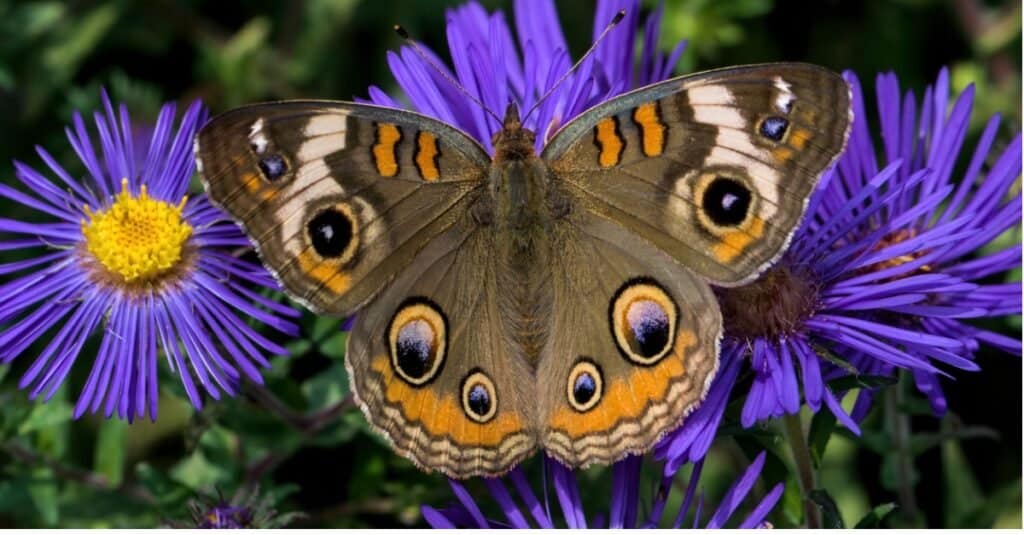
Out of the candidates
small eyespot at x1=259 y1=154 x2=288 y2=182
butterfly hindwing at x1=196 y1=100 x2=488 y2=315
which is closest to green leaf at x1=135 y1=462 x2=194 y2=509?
butterfly hindwing at x1=196 y1=100 x2=488 y2=315

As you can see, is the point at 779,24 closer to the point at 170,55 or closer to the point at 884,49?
the point at 884,49

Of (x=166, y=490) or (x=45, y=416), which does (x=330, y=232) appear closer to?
(x=166, y=490)

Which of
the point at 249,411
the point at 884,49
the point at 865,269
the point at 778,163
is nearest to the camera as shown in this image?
Answer: the point at 778,163

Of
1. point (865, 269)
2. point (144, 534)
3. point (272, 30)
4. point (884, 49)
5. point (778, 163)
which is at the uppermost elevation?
point (272, 30)

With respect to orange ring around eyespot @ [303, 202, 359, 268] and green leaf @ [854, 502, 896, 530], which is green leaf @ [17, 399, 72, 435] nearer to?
orange ring around eyespot @ [303, 202, 359, 268]

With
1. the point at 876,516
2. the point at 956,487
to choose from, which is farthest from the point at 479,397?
the point at 956,487

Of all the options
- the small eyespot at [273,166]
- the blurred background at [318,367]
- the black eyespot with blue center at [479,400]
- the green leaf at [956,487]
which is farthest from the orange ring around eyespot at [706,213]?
the green leaf at [956,487]

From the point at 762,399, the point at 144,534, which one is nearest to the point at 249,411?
the point at 144,534

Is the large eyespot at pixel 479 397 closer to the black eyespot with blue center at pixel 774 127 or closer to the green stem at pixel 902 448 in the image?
the black eyespot with blue center at pixel 774 127
